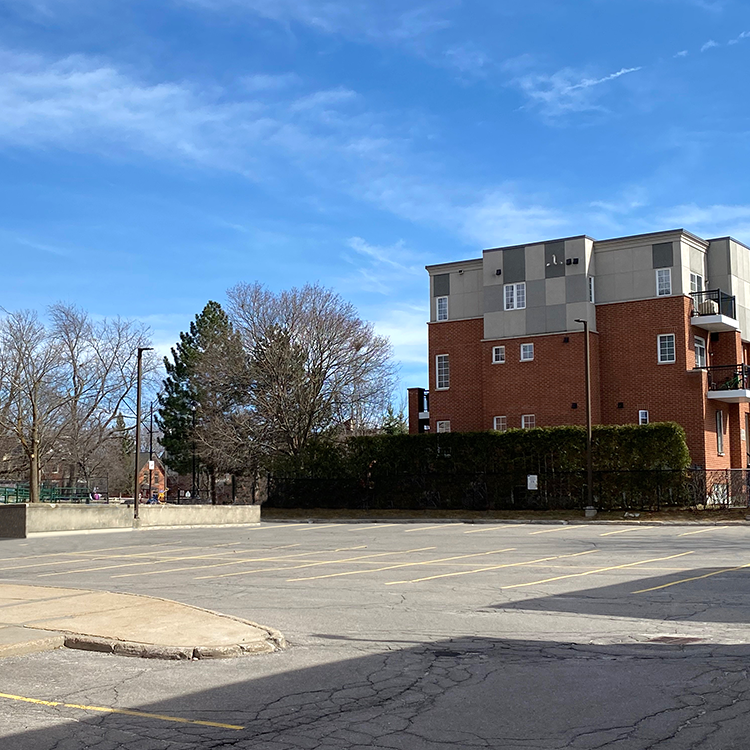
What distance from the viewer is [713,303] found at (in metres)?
45.5

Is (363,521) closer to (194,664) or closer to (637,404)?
(637,404)

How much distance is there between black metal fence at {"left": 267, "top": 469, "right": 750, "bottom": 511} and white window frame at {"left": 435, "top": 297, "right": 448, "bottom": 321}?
1017 cm

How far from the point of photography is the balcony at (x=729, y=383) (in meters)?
43.8

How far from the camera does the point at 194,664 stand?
920cm

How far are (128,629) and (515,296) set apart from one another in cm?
3993

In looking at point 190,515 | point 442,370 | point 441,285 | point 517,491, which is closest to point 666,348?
point 517,491

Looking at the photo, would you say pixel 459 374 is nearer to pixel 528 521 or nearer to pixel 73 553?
pixel 528 521

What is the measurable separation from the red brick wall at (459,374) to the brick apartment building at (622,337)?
0.42 feet

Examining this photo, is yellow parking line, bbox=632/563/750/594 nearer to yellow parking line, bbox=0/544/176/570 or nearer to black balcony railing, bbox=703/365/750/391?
yellow parking line, bbox=0/544/176/570

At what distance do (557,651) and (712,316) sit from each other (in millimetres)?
38223

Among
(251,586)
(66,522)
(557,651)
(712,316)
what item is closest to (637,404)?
(712,316)

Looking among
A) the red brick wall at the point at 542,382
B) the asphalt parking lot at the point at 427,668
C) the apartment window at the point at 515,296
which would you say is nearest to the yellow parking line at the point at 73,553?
the asphalt parking lot at the point at 427,668

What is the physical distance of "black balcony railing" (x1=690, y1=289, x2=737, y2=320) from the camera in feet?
149

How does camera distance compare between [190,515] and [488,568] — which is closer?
[488,568]
